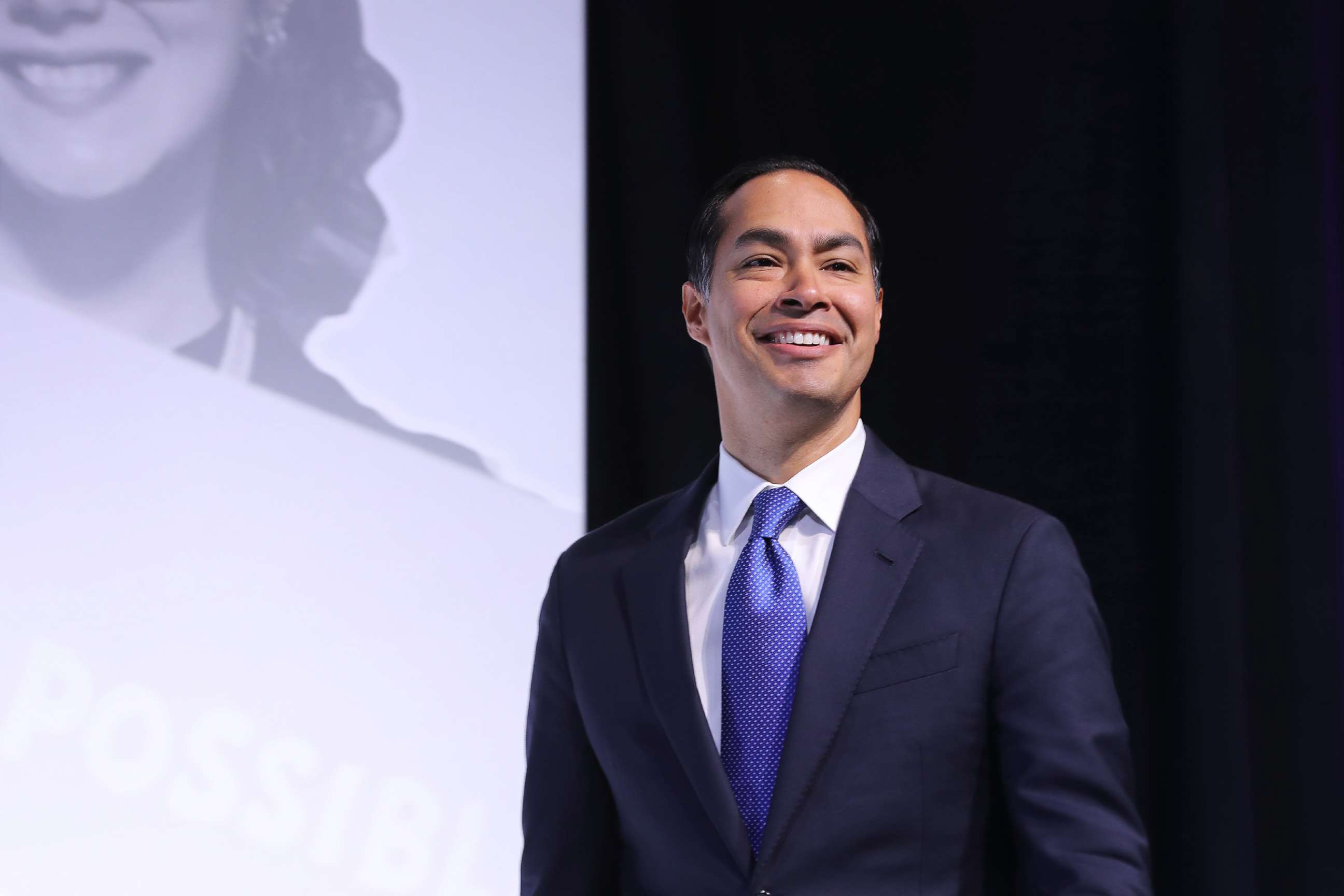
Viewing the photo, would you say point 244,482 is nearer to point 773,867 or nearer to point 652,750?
point 652,750

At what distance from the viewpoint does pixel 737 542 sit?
1464 mm

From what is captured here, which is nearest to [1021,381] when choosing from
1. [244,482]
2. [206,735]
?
[244,482]

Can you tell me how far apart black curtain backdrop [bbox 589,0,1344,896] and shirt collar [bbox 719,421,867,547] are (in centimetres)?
90

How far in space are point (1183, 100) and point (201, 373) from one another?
1.81 m

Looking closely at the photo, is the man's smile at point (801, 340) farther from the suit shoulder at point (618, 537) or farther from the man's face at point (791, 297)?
the suit shoulder at point (618, 537)

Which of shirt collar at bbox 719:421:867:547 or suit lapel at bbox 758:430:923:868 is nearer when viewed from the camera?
suit lapel at bbox 758:430:923:868

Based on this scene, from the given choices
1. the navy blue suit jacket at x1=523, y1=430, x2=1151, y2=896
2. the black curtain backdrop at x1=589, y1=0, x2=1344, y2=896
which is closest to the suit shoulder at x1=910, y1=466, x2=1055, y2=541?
the navy blue suit jacket at x1=523, y1=430, x2=1151, y2=896

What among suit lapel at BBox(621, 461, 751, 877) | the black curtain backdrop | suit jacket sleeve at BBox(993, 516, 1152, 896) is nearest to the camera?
suit jacket sleeve at BBox(993, 516, 1152, 896)

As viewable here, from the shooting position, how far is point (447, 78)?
2.42 m

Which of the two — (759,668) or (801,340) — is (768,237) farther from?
(759,668)

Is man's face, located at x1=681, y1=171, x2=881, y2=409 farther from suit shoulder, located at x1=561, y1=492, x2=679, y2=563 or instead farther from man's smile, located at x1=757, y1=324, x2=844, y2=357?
suit shoulder, located at x1=561, y1=492, x2=679, y2=563

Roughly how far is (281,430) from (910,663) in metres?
1.43

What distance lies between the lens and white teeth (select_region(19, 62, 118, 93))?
7.88 ft

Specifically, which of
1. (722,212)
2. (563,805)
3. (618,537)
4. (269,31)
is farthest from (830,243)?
(269,31)
